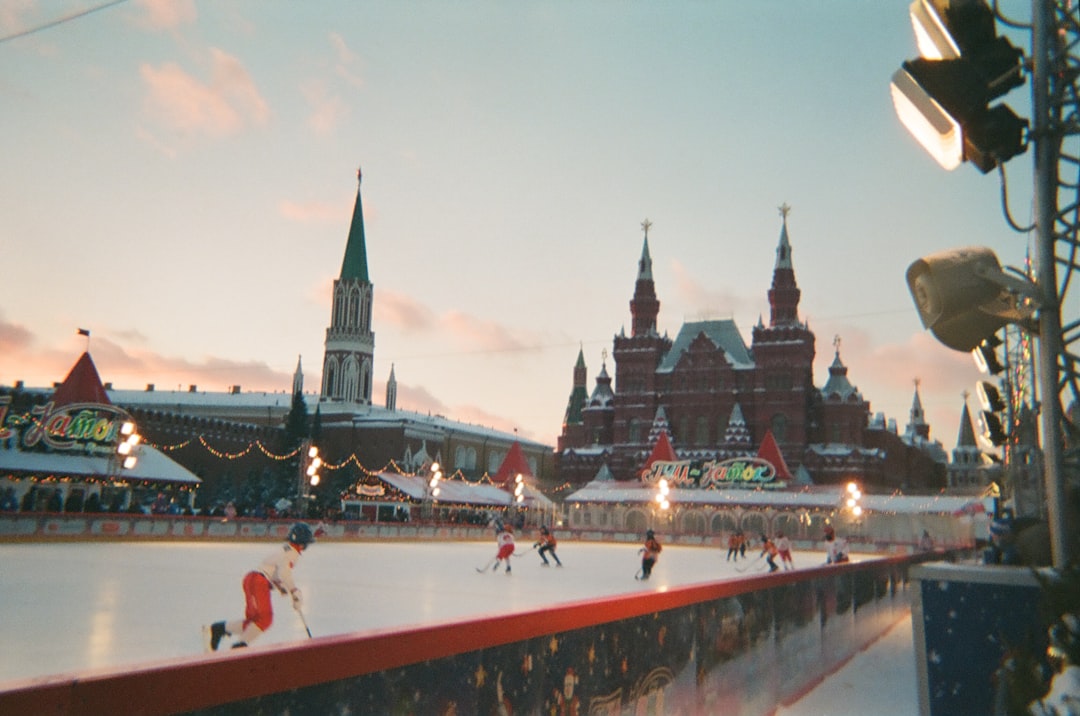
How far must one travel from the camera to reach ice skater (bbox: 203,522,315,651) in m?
7.59

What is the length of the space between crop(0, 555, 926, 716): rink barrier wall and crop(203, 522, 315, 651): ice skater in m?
4.07

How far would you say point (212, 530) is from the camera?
1158 inches

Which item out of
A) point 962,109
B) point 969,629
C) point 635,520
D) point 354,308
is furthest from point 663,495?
point 354,308

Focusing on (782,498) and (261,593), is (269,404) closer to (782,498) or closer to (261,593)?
(782,498)

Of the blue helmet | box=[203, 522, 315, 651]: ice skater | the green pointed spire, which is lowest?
box=[203, 522, 315, 651]: ice skater

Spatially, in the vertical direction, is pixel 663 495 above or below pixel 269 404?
below

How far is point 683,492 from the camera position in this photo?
5109 centimetres

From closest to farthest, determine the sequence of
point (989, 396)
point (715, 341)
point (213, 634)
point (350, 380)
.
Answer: point (213, 634) < point (989, 396) < point (715, 341) < point (350, 380)

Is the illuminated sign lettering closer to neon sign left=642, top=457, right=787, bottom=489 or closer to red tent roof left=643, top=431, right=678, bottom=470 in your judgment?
neon sign left=642, top=457, right=787, bottom=489

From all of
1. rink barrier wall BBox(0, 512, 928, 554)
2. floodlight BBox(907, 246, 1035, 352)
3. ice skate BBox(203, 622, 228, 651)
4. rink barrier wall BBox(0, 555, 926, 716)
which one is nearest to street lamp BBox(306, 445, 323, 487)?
rink barrier wall BBox(0, 512, 928, 554)

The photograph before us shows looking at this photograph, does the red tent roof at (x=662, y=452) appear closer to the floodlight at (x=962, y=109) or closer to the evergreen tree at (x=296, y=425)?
the evergreen tree at (x=296, y=425)

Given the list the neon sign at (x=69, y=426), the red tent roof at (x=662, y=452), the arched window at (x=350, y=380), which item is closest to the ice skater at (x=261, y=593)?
the neon sign at (x=69, y=426)

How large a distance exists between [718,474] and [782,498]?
490cm

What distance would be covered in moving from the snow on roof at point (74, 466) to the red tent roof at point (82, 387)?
2.09 m
